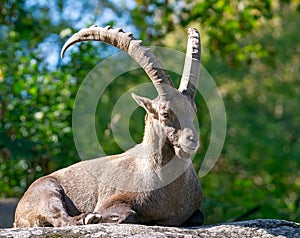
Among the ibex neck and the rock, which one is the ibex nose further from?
the rock

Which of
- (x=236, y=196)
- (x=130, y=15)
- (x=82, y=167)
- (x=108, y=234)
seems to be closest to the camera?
(x=108, y=234)

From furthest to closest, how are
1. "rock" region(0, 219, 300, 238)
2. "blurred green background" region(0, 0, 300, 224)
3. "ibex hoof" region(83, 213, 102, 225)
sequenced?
"blurred green background" region(0, 0, 300, 224) < "ibex hoof" region(83, 213, 102, 225) < "rock" region(0, 219, 300, 238)

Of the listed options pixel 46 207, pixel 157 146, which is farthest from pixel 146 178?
pixel 46 207

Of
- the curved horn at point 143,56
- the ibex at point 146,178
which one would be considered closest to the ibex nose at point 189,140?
the ibex at point 146,178

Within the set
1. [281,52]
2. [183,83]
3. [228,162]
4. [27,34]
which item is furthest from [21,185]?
[281,52]

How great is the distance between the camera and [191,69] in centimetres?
769

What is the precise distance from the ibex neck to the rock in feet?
2.71

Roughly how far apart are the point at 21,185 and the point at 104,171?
5812 millimetres

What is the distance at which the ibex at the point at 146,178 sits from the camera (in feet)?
23.8

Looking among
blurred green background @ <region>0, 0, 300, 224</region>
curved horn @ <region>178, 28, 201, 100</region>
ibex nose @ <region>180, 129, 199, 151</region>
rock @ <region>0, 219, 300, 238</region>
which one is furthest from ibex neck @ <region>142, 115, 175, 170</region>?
blurred green background @ <region>0, 0, 300, 224</region>

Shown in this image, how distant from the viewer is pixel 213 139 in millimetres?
9844

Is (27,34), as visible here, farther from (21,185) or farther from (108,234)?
(108,234)

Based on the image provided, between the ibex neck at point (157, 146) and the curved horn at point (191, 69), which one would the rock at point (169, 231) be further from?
the curved horn at point (191, 69)

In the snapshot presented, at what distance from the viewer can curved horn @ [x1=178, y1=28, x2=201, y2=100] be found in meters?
7.55
